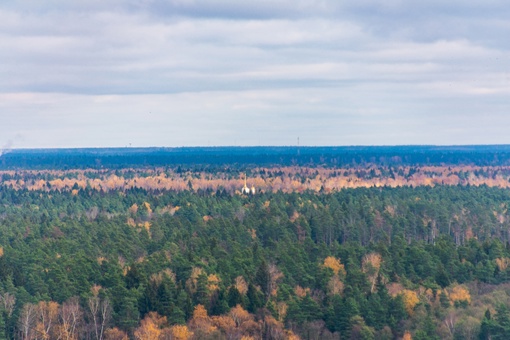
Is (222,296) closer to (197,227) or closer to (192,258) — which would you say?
(192,258)

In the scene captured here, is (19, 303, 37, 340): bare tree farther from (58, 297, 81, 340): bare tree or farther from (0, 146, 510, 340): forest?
(58, 297, 81, 340): bare tree

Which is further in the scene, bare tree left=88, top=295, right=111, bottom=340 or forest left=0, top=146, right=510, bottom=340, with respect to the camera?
bare tree left=88, top=295, right=111, bottom=340

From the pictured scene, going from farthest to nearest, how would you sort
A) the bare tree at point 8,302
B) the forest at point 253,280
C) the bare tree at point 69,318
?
1. the bare tree at point 8,302
2. the forest at point 253,280
3. the bare tree at point 69,318

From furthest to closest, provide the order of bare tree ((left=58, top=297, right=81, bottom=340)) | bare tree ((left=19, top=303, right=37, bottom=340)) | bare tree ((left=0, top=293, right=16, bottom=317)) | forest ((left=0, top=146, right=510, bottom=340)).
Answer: bare tree ((left=0, top=293, right=16, bottom=317)), forest ((left=0, top=146, right=510, bottom=340)), bare tree ((left=58, top=297, right=81, bottom=340)), bare tree ((left=19, top=303, right=37, bottom=340))

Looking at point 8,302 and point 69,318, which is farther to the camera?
point 8,302

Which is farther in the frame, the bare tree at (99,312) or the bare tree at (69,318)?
the bare tree at (99,312)

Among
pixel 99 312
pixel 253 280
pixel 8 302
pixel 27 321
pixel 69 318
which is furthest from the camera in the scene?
pixel 253 280

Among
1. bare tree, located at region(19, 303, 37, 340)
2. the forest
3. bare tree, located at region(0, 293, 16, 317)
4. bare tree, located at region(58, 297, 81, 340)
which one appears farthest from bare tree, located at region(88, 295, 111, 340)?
bare tree, located at region(0, 293, 16, 317)

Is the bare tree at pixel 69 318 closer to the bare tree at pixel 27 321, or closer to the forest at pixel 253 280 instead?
the forest at pixel 253 280

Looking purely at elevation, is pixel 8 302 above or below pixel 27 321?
above

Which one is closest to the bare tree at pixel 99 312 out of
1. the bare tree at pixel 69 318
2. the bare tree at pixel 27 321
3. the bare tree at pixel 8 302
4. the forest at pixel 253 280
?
the forest at pixel 253 280

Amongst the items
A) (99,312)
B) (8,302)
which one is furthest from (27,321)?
(99,312)

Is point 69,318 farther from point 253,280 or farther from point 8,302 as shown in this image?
point 253,280

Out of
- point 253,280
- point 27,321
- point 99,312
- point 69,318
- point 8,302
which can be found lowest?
point 69,318
